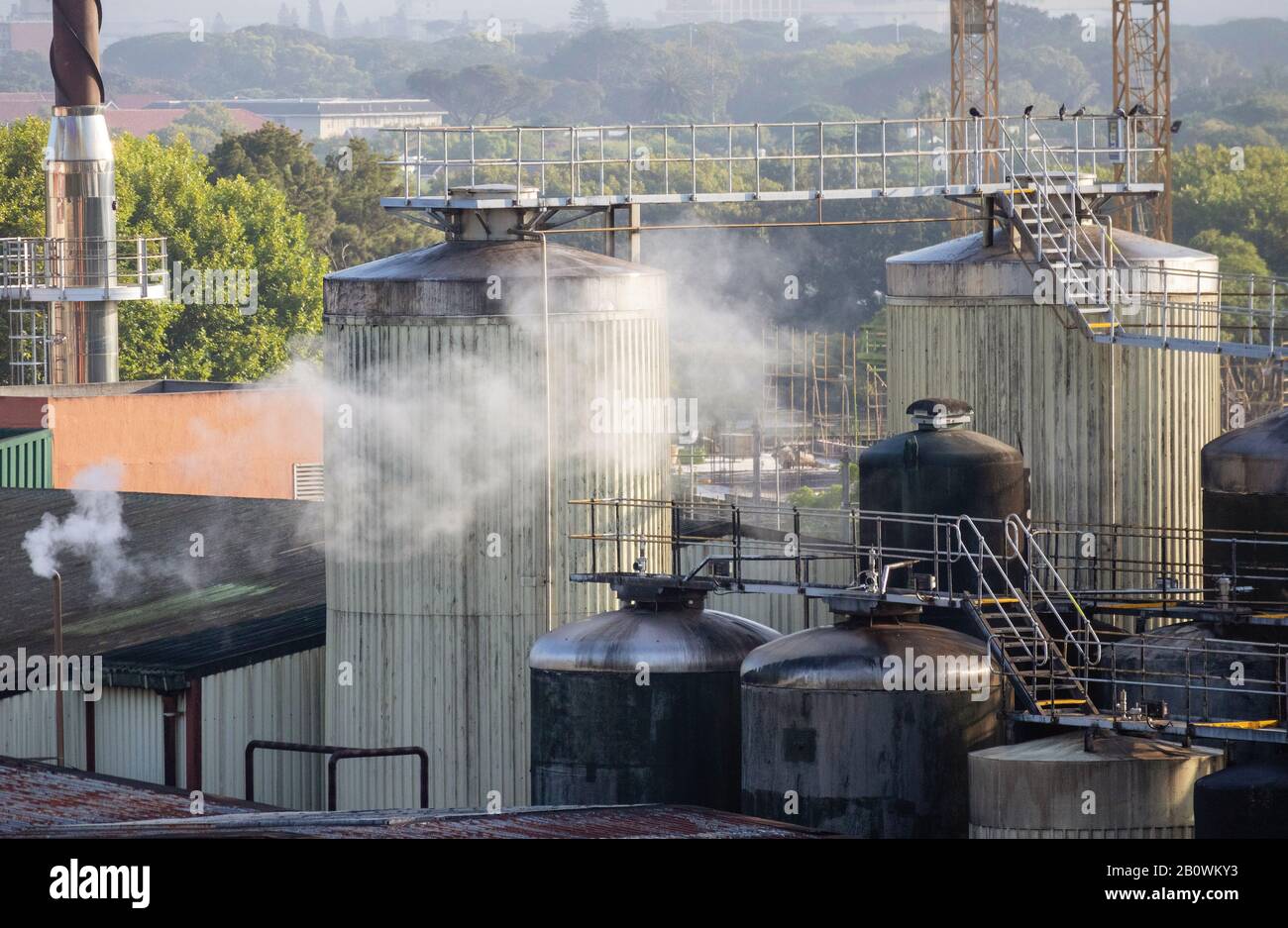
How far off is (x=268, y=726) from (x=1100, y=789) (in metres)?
11.9

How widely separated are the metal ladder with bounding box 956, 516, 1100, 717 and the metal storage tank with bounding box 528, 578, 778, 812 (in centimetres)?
247

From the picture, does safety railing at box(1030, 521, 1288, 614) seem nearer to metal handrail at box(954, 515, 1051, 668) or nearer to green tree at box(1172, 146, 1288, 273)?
metal handrail at box(954, 515, 1051, 668)

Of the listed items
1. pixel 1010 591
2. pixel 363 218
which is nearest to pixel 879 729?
pixel 1010 591

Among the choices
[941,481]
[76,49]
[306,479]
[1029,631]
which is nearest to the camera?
[1029,631]

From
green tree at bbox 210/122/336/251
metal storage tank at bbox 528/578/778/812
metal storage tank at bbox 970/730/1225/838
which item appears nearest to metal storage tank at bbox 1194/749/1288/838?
metal storage tank at bbox 970/730/1225/838

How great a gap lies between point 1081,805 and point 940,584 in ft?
13.5

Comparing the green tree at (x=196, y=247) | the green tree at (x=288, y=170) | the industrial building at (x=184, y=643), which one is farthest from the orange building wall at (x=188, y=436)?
the green tree at (x=288, y=170)

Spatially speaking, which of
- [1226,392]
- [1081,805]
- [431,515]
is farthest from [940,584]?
[1226,392]

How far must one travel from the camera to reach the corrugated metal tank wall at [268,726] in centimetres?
3008

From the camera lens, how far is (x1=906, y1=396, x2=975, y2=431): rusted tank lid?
26578 mm

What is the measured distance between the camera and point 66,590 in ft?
118

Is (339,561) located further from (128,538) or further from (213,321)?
(213,321)

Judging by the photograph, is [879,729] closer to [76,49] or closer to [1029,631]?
[1029,631]

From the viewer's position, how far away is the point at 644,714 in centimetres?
2534
